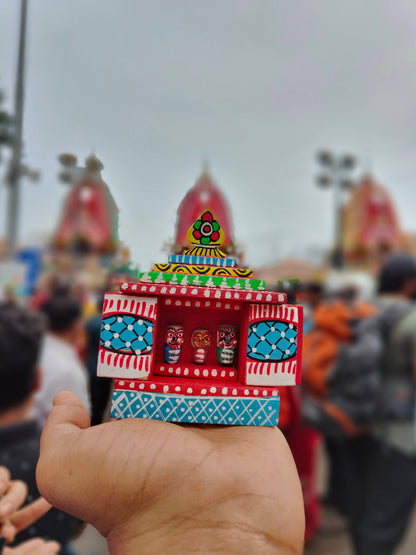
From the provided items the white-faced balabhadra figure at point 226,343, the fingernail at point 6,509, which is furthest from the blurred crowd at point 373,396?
the fingernail at point 6,509

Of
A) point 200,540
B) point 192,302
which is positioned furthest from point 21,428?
point 200,540

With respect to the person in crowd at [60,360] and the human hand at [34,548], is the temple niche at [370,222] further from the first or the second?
the human hand at [34,548]

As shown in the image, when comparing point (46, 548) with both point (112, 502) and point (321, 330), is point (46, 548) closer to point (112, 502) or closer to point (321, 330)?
point (112, 502)

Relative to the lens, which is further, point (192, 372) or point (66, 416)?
point (192, 372)

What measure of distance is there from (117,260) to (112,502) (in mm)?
418

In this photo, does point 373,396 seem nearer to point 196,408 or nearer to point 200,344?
point 200,344

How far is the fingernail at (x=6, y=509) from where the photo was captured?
0.91m

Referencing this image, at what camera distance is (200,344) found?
3.54 feet

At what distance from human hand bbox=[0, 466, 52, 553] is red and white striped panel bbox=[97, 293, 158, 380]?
0.30 meters

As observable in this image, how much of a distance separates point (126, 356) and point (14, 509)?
1.27 ft

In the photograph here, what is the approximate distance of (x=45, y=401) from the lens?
196cm

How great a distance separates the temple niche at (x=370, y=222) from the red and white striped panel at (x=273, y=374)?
6743 mm

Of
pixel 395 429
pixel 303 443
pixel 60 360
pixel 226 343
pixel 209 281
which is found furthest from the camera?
pixel 303 443

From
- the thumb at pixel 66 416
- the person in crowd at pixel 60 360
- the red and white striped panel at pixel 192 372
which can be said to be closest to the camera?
the thumb at pixel 66 416
